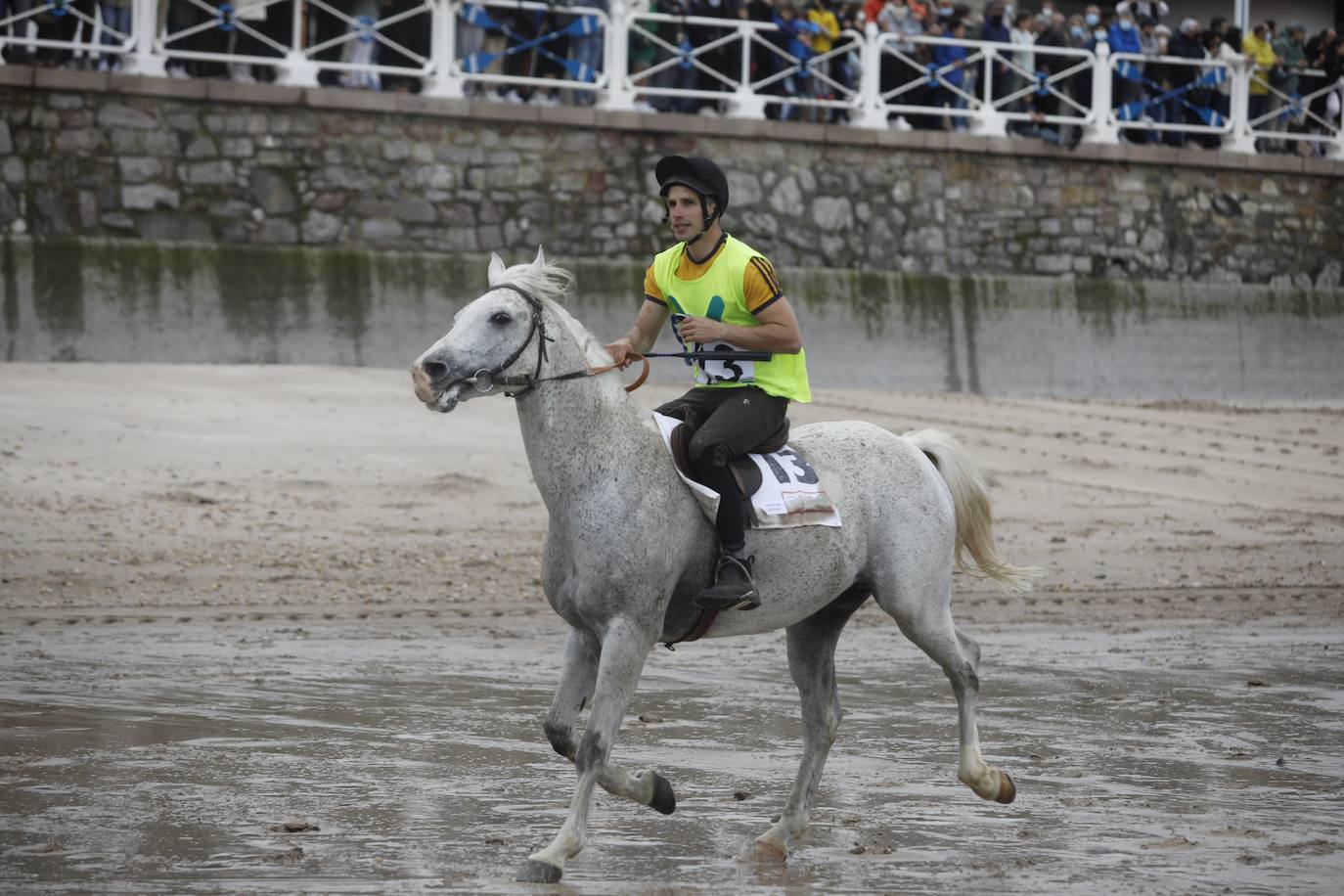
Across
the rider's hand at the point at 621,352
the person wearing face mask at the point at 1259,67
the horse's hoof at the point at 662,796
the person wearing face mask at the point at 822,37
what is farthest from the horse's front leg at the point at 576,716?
the person wearing face mask at the point at 1259,67

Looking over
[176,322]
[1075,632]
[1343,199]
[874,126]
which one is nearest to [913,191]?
[874,126]

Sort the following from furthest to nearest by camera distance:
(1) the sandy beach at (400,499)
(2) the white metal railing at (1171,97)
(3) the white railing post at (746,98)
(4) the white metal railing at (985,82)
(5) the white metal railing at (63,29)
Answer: (2) the white metal railing at (1171,97)
(4) the white metal railing at (985,82)
(3) the white railing post at (746,98)
(5) the white metal railing at (63,29)
(1) the sandy beach at (400,499)

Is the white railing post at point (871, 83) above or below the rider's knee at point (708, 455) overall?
above

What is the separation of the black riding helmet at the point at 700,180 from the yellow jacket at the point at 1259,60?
16610 millimetres

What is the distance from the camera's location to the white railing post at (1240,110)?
21922 mm

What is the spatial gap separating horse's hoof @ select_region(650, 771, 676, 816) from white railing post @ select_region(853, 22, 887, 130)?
1427 cm

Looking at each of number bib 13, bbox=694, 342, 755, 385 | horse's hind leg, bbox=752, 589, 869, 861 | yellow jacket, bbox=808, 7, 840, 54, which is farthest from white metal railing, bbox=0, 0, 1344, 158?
horse's hind leg, bbox=752, 589, 869, 861

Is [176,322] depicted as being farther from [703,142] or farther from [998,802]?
[998,802]

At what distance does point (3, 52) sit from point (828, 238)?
801 centimetres

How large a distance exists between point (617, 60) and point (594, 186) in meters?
1.22

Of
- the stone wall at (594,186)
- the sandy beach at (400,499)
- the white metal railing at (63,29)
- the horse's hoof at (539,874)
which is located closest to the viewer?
the horse's hoof at (539,874)

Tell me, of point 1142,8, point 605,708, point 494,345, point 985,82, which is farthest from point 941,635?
point 1142,8

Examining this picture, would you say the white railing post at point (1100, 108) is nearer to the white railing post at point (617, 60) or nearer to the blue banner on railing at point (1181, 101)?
the blue banner on railing at point (1181, 101)

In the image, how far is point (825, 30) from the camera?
20.1 metres
